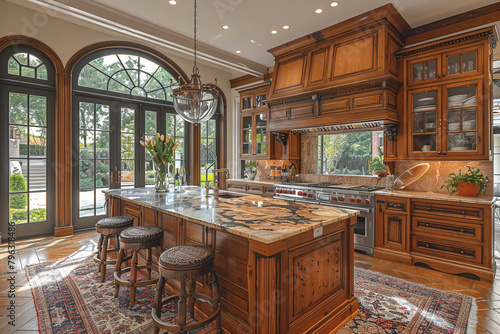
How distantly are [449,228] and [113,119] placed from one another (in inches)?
225

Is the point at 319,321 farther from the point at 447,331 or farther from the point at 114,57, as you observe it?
the point at 114,57

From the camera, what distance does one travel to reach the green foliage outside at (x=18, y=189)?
4316 mm

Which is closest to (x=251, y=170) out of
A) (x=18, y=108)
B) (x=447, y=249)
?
(x=447, y=249)

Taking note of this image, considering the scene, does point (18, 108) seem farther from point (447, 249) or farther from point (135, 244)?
point (447, 249)

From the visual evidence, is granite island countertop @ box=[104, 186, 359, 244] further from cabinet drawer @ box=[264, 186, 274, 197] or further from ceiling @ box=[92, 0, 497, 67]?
ceiling @ box=[92, 0, 497, 67]

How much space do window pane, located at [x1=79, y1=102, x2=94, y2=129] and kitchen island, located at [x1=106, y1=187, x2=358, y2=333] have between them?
3.32 m

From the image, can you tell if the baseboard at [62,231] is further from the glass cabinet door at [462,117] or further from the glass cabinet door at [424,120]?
the glass cabinet door at [462,117]

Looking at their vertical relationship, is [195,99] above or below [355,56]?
below

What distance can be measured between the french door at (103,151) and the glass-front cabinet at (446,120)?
4.79 m

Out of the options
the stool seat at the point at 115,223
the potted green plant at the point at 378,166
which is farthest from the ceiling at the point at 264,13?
the stool seat at the point at 115,223

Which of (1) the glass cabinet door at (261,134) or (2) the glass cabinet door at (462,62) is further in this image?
(1) the glass cabinet door at (261,134)

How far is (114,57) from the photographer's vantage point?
207 inches

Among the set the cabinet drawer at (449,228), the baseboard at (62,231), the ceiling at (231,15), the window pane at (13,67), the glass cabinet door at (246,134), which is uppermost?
the ceiling at (231,15)

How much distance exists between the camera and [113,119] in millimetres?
5289
